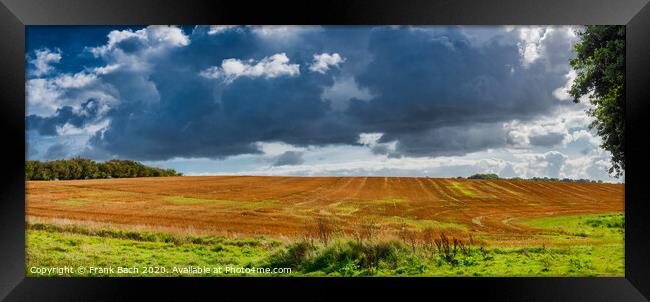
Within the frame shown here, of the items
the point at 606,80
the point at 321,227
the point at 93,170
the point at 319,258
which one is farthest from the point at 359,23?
the point at 93,170

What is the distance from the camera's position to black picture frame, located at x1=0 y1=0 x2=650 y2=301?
5840 millimetres

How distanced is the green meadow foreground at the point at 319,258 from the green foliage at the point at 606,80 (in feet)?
6.59

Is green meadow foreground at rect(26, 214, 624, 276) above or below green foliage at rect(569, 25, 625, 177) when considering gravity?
below

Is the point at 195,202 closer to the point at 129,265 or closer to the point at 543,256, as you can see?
the point at 129,265

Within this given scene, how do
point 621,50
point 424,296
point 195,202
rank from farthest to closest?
point 195,202
point 621,50
point 424,296

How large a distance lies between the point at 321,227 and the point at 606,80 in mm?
6228

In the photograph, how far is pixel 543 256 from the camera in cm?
731

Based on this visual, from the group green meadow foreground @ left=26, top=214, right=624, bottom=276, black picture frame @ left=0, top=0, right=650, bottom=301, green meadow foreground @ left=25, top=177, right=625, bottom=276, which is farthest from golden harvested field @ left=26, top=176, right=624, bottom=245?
black picture frame @ left=0, top=0, right=650, bottom=301

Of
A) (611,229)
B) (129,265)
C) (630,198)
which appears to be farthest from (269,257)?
(611,229)

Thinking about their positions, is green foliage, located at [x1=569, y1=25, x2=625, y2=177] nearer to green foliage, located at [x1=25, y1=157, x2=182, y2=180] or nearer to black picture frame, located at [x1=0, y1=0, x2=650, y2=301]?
black picture frame, located at [x1=0, y1=0, x2=650, y2=301]

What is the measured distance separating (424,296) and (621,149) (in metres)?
5.13

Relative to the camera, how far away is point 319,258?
23.1ft

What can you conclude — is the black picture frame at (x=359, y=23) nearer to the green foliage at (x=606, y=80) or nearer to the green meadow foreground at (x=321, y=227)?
the green meadow foreground at (x=321, y=227)

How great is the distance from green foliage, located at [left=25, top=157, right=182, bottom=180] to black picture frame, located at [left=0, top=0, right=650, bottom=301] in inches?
93.0
